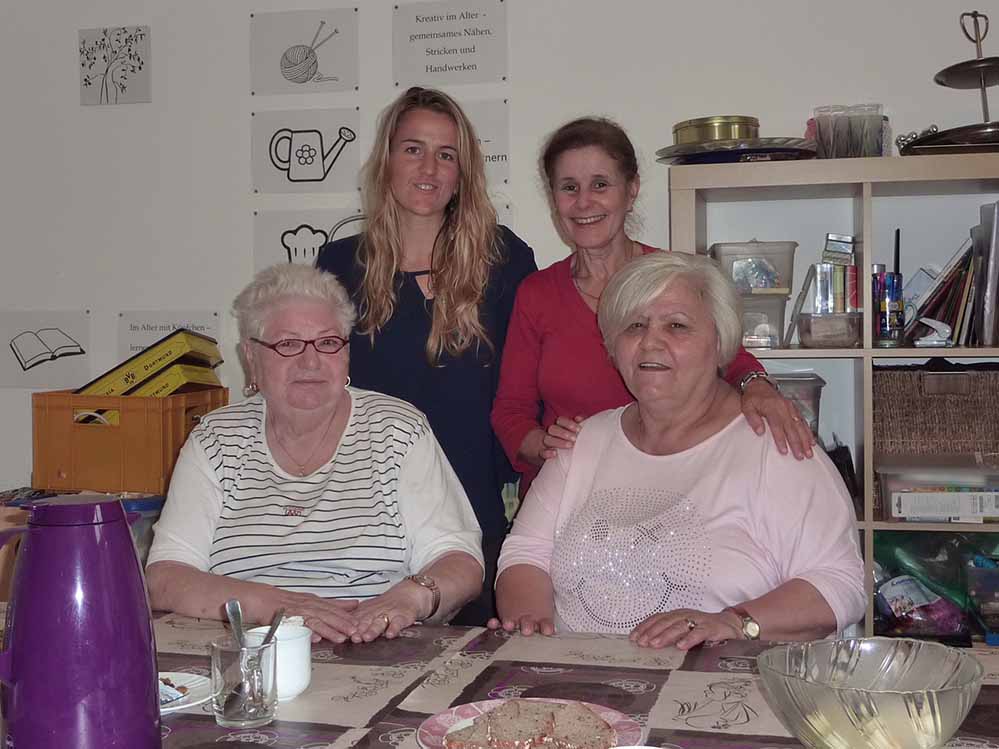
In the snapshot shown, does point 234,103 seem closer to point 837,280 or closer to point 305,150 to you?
point 305,150

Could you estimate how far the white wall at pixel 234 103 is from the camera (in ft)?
9.90

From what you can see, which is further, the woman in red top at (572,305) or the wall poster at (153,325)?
the wall poster at (153,325)

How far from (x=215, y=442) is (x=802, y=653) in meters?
1.21

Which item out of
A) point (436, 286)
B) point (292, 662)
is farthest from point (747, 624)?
point (436, 286)

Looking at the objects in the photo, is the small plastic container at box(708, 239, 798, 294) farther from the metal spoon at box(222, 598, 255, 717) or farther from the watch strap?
the metal spoon at box(222, 598, 255, 717)

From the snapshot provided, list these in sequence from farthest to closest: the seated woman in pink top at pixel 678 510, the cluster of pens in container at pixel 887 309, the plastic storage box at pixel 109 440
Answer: the plastic storage box at pixel 109 440 < the cluster of pens in container at pixel 887 309 < the seated woman in pink top at pixel 678 510

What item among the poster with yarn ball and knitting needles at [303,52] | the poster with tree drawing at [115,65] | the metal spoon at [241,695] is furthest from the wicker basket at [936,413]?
the poster with tree drawing at [115,65]

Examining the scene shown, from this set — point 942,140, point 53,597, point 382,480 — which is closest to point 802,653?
point 53,597

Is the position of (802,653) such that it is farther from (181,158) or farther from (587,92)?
(181,158)

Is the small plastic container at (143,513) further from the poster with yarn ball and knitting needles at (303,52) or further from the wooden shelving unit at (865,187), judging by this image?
the wooden shelving unit at (865,187)

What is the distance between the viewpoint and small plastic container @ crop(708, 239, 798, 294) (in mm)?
2883

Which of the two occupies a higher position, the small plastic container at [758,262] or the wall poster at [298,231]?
the wall poster at [298,231]

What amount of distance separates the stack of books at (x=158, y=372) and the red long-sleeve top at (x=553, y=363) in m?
1.04

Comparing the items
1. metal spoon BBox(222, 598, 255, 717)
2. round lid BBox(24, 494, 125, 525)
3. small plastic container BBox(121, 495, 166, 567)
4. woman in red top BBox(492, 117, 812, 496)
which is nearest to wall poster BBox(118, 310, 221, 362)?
small plastic container BBox(121, 495, 166, 567)
